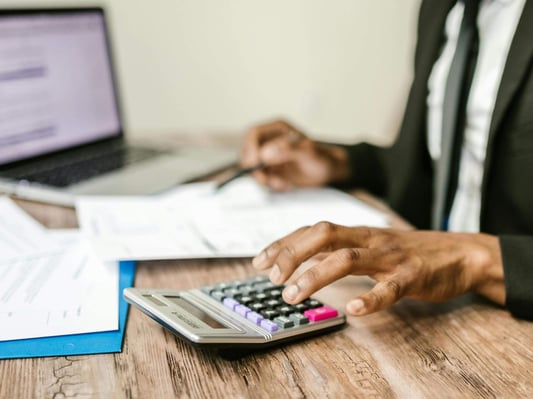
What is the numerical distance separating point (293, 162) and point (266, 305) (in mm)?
542

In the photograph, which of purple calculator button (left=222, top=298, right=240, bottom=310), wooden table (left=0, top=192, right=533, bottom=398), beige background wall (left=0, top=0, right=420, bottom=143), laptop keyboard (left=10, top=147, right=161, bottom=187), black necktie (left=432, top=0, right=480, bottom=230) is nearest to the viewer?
wooden table (left=0, top=192, right=533, bottom=398)

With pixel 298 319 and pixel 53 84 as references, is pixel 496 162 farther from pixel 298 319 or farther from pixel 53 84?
pixel 53 84

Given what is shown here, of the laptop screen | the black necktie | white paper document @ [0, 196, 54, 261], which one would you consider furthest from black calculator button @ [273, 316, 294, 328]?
the laptop screen

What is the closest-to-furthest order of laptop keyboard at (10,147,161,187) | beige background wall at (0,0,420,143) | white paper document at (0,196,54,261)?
white paper document at (0,196,54,261) < laptop keyboard at (10,147,161,187) < beige background wall at (0,0,420,143)

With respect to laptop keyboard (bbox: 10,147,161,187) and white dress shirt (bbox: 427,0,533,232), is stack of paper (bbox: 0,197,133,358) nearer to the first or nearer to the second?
laptop keyboard (bbox: 10,147,161,187)

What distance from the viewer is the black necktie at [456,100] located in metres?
0.95

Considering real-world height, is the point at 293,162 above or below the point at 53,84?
below

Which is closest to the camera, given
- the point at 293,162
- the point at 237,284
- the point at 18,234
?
the point at 237,284

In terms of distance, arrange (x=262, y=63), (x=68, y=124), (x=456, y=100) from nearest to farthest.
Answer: (x=456, y=100) → (x=68, y=124) → (x=262, y=63)

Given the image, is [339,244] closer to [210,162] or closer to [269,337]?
[269,337]

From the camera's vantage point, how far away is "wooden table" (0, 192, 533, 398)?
49 cm

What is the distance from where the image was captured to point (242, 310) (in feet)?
1.90

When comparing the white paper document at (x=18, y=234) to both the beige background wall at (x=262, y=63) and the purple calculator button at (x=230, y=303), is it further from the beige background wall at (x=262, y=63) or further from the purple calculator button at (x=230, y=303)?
the beige background wall at (x=262, y=63)

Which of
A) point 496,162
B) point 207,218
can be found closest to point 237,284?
point 207,218
